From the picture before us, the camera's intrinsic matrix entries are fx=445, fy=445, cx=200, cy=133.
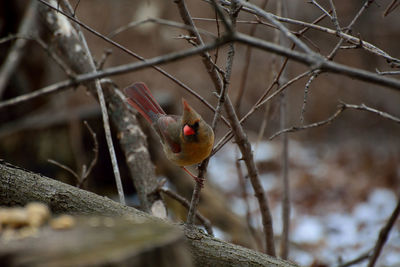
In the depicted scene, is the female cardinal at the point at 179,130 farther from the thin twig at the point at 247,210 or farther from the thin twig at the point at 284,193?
the thin twig at the point at 284,193

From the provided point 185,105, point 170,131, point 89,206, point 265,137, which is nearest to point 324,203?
point 265,137

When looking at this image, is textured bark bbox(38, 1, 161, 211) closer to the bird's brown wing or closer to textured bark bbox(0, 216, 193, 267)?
the bird's brown wing

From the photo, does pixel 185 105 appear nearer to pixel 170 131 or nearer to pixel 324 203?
pixel 170 131

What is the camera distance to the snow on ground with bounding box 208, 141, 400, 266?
478 cm

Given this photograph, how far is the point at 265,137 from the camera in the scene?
827cm

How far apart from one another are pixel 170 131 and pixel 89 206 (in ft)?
3.81

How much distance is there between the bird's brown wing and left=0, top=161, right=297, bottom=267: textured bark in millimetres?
1002

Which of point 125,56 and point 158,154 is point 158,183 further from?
point 125,56

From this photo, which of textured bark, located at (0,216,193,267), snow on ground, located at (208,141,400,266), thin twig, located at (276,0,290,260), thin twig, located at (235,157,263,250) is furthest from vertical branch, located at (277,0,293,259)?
textured bark, located at (0,216,193,267)

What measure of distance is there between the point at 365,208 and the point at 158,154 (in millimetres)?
2758

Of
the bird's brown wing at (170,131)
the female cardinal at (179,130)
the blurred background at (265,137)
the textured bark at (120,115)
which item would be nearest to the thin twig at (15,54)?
the textured bark at (120,115)

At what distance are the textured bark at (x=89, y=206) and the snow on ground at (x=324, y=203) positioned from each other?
2.36 metres

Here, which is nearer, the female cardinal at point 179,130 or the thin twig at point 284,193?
the female cardinal at point 179,130

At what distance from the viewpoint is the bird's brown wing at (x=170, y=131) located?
3.14 meters
